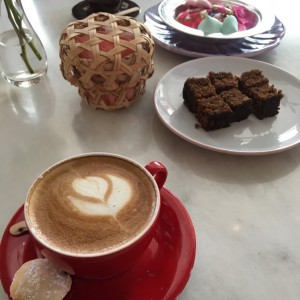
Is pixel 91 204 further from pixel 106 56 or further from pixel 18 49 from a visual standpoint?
pixel 18 49

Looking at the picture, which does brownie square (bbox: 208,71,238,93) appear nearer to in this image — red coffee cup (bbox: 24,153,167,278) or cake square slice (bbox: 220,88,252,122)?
cake square slice (bbox: 220,88,252,122)

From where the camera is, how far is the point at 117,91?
31.4 inches

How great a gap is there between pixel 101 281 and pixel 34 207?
13cm

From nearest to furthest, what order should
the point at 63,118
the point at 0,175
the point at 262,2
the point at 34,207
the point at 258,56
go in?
the point at 34,207 → the point at 0,175 → the point at 63,118 → the point at 258,56 → the point at 262,2

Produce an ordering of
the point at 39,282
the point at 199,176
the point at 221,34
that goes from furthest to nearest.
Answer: the point at 221,34
the point at 199,176
the point at 39,282

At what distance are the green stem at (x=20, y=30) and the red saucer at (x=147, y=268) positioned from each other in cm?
41

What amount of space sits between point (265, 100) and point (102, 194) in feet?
1.34

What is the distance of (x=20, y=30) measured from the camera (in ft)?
2.78

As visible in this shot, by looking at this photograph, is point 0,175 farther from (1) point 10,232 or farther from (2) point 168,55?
(2) point 168,55

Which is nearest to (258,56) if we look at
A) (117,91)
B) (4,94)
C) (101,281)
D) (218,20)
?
(218,20)


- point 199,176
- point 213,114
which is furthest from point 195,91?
point 199,176

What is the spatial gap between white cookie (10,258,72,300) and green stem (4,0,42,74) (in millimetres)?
509

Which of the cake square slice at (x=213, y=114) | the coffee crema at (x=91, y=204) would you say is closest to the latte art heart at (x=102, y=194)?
the coffee crema at (x=91, y=204)

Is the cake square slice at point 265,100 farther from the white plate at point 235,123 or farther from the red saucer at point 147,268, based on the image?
the red saucer at point 147,268
